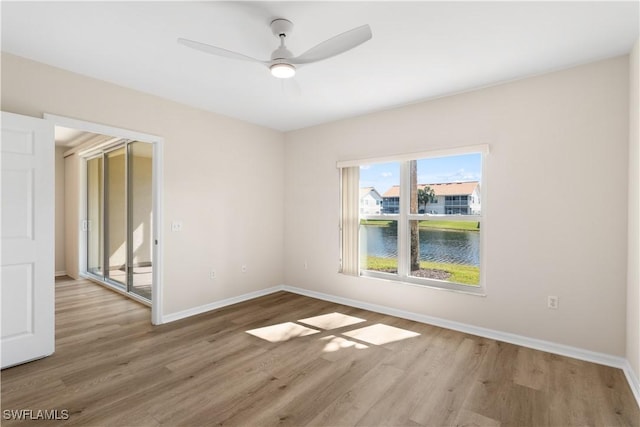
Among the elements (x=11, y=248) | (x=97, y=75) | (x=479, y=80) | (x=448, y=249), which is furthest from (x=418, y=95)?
(x=11, y=248)

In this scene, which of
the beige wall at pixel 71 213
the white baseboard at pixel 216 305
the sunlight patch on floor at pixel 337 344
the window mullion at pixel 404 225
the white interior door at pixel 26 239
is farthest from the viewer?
the beige wall at pixel 71 213

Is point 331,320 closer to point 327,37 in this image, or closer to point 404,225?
point 404,225

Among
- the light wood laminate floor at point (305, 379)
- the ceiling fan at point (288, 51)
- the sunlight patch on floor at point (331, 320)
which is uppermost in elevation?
the ceiling fan at point (288, 51)

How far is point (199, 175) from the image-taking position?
3.94 metres

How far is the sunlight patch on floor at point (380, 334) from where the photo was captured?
3.11 m

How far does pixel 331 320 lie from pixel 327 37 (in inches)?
117

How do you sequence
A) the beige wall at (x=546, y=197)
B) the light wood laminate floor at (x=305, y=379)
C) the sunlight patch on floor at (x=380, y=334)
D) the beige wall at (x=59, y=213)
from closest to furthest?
1. the light wood laminate floor at (x=305, y=379)
2. the beige wall at (x=546, y=197)
3. the sunlight patch on floor at (x=380, y=334)
4. the beige wall at (x=59, y=213)

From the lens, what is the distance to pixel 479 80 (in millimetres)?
3033

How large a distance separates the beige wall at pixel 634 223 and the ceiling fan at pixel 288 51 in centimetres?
219

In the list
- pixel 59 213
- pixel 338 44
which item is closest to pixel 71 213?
pixel 59 213

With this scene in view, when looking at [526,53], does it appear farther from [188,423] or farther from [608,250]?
[188,423]

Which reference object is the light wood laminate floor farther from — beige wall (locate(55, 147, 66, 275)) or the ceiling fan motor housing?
beige wall (locate(55, 147, 66, 275))

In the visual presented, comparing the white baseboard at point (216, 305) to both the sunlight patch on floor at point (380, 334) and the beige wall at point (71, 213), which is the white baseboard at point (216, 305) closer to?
the sunlight patch on floor at point (380, 334)

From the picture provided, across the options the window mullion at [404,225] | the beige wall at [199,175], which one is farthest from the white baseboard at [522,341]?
the beige wall at [199,175]
